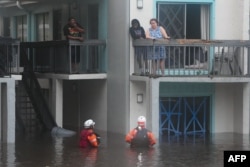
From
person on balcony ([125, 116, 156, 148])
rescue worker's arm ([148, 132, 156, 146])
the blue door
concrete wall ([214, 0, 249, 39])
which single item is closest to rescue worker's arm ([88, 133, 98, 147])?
person on balcony ([125, 116, 156, 148])

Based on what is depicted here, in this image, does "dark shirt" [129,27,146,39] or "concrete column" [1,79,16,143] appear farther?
"dark shirt" [129,27,146,39]

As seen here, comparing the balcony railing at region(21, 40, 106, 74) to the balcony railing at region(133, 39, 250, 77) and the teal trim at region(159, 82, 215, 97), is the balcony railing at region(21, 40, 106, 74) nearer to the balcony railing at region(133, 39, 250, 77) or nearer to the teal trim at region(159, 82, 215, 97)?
the balcony railing at region(133, 39, 250, 77)

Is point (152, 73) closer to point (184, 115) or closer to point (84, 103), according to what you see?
point (184, 115)

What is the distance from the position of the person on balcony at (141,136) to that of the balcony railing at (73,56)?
4.89 metres

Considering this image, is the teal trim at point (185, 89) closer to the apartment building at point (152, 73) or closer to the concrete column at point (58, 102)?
the apartment building at point (152, 73)

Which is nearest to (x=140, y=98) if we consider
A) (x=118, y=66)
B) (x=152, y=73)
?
(x=118, y=66)

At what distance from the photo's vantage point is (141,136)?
60.3ft

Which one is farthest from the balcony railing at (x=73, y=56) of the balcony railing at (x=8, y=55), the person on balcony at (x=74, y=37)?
the balcony railing at (x=8, y=55)

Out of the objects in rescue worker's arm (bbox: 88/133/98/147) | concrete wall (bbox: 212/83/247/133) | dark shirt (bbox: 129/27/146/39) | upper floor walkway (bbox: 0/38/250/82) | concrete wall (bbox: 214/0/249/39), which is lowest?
rescue worker's arm (bbox: 88/133/98/147)

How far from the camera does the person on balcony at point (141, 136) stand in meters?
18.3

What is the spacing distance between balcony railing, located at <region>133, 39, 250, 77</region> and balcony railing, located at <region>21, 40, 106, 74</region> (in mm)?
1782

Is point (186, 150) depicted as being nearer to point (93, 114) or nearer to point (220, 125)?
point (220, 125)

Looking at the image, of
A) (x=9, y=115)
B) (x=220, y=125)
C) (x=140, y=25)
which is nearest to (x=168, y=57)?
(x=140, y=25)

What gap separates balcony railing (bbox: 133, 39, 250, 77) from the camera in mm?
21219
